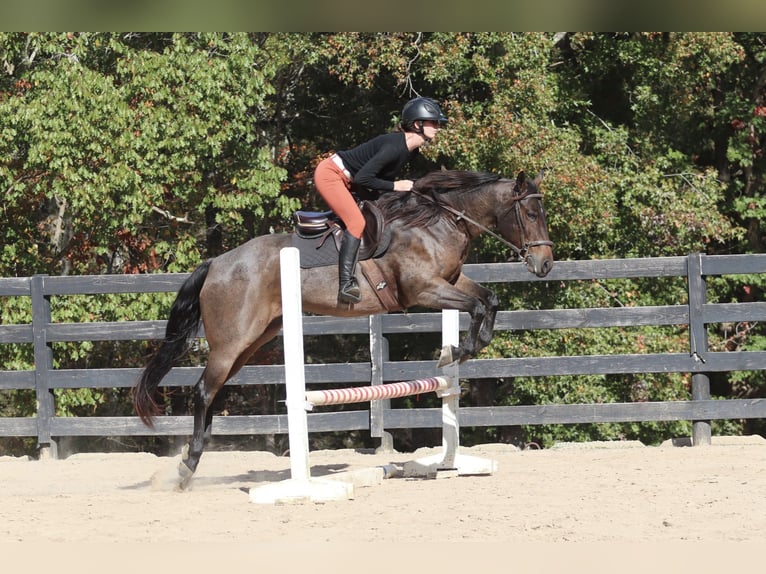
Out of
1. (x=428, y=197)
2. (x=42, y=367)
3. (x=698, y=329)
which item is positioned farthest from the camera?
(x=42, y=367)

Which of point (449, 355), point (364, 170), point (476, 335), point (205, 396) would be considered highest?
point (364, 170)

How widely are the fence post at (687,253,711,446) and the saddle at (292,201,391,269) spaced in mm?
3191

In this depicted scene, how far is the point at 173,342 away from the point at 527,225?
2.49m

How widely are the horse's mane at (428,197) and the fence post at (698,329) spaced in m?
2.52

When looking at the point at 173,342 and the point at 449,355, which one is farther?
the point at 173,342

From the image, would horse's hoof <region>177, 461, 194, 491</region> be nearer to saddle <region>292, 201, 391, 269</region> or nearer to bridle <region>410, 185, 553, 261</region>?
saddle <region>292, 201, 391, 269</region>

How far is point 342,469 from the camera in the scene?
7043 mm

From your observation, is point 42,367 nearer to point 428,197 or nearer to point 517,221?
point 428,197

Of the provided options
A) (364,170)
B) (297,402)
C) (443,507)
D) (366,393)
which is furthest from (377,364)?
(443,507)

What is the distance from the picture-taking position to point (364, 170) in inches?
224

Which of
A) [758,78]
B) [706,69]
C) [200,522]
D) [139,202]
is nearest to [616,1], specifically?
[200,522]

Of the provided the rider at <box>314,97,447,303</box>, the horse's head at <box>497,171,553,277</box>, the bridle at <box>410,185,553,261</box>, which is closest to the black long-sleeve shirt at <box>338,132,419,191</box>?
the rider at <box>314,97,447,303</box>

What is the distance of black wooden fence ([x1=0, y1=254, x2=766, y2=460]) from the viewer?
7.85 m

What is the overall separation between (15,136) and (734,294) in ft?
35.4
